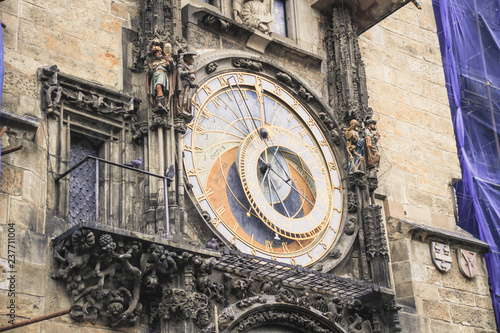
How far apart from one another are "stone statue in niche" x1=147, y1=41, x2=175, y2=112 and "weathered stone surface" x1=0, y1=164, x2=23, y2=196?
1.75 m

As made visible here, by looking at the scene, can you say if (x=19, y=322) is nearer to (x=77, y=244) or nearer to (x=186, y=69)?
(x=77, y=244)

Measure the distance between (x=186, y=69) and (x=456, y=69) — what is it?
5.41 m

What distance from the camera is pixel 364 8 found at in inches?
510

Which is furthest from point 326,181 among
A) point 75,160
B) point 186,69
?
Answer: point 75,160

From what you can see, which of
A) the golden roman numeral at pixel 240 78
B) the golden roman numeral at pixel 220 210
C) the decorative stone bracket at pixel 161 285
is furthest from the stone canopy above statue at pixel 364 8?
the decorative stone bracket at pixel 161 285

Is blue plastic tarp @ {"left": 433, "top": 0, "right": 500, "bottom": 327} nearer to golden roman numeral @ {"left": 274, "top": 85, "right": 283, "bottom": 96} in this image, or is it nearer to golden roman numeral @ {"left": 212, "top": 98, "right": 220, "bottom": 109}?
golden roman numeral @ {"left": 274, "top": 85, "right": 283, "bottom": 96}

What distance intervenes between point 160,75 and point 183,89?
312mm

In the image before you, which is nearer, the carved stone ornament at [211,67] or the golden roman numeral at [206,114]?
the golden roman numeral at [206,114]

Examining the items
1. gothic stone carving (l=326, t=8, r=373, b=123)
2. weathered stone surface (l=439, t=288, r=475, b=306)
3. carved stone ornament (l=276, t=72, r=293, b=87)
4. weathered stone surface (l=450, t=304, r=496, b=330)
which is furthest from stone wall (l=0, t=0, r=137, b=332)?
weathered stone surface (l=450, t=304, r=496, b=330)

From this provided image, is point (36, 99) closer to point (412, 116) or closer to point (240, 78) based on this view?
point (240, 78)

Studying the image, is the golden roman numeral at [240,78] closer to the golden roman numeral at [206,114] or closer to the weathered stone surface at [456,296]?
the golden roman numeral at [206,114]

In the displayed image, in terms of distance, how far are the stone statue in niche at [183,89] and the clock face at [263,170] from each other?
41 cm

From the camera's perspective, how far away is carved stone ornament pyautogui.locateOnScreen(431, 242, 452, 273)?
40.6 ft

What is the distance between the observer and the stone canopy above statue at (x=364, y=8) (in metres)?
12.9
